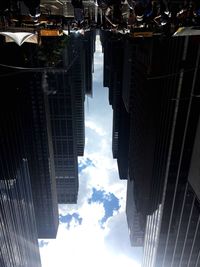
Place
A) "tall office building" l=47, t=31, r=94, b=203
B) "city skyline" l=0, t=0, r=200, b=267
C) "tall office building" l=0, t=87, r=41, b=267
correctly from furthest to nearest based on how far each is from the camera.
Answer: "tall office building" l=47, t=31, r=94, b=203 → "tall office building" l=0, t=87, r=41, b=267 → "city skyline" l=0, t=0, r=200, b=267

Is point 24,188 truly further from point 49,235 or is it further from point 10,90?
point 49,235

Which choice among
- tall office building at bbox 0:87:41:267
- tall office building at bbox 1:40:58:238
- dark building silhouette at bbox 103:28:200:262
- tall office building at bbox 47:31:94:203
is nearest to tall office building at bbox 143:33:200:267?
dark building silhouette at bbox 103:28:200:262

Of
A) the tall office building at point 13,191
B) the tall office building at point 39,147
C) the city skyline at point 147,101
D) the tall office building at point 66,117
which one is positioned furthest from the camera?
the tall office building at point 66,117

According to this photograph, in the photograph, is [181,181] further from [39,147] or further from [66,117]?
[66,117]

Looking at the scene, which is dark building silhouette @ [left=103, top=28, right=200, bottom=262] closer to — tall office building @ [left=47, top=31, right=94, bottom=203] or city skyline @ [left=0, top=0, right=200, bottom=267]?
city skyline @ [left=0, top=0, right=200, bottom=267]

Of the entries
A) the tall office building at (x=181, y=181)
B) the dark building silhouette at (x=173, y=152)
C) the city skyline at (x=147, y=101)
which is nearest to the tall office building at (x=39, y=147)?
the city skyline at (x=147, y=101)

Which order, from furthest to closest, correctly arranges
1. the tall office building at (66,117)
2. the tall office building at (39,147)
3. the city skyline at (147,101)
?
1. the tall office building at (66,117)
2. the tall office building at (39,147)
3. the city skyline at (147,101)

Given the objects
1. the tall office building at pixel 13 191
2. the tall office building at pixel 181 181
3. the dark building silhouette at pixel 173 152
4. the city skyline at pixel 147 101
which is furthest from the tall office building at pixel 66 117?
the tall office building at pixel 181 181

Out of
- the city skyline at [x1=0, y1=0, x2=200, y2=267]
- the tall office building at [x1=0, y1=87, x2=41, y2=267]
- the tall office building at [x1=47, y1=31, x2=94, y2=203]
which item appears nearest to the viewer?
the city skyline at [x1=0, y1=0, x2=200, y2=267]

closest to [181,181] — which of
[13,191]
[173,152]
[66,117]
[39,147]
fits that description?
[173,152]

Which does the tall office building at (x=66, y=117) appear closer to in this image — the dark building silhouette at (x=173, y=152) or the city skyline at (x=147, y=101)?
the city skyline at (x=147, y=101)

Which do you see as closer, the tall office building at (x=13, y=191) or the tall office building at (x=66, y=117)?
the tall office building at (x=13, y=191)

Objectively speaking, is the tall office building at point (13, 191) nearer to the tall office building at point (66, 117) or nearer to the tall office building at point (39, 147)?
the tall office building at point (39, 147)
